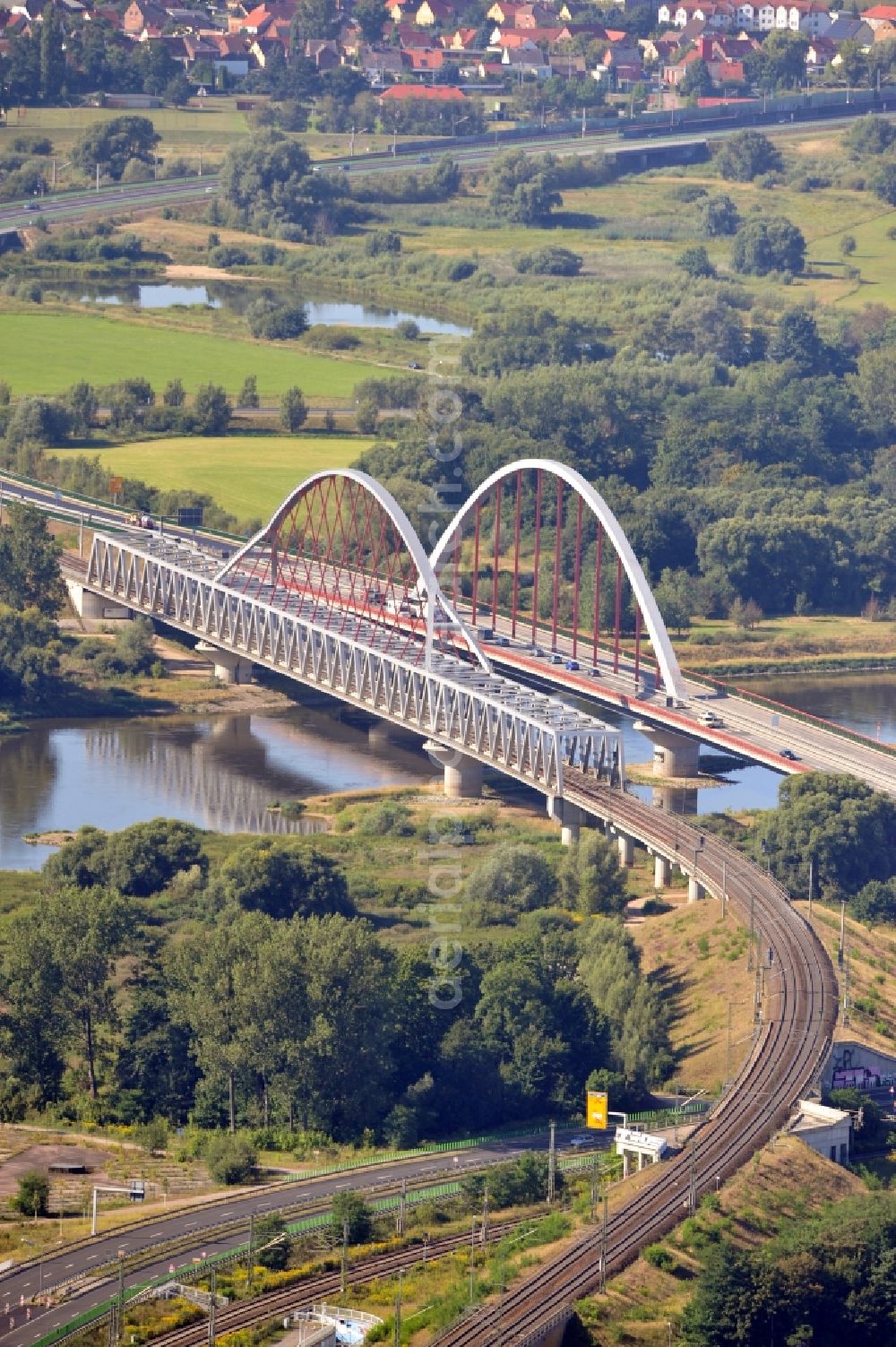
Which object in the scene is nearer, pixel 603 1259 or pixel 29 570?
pixel 603 1259

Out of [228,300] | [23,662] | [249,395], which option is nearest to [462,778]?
[23,662]

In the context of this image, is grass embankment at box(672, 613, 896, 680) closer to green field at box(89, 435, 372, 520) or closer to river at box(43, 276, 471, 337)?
green field at box(89, 435, 372, 520)

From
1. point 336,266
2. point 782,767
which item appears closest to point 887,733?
point 782,767

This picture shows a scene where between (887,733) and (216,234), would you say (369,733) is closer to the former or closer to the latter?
(887,733)

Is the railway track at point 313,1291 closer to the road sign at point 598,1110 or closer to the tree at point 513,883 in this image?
the road sign at point 598,1110

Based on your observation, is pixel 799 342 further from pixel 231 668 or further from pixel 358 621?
pixel 358 621

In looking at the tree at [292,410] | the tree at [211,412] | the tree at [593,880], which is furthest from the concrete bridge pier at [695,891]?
the tree at [211,412]
